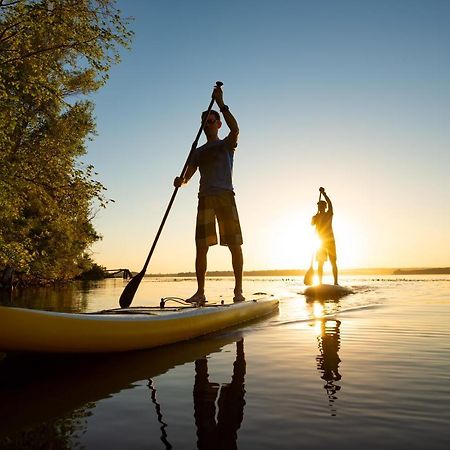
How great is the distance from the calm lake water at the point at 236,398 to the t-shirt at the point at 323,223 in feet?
33.9

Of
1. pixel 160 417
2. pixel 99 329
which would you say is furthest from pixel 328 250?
pixel 160 417

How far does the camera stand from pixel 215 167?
7387 millimetres

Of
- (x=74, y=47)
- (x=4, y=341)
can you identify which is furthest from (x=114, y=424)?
(x=74, y=47)

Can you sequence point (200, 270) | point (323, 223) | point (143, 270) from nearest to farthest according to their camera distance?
point (143, 270) → point (200, 270) → point (323, 223)

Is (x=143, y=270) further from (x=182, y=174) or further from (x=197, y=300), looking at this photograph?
(x=182, y=174)

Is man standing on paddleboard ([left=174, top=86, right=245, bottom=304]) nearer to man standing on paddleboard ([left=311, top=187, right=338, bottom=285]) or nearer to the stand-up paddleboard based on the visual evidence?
the stand-up paddleboard

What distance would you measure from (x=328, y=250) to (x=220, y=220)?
940 cm

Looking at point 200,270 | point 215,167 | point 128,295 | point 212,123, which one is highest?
point 212,123

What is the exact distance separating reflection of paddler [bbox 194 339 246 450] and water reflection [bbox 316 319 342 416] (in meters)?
0.60

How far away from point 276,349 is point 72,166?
13.9 metres

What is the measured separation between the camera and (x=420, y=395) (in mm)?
2973

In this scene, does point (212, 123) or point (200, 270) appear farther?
point (212, 123)

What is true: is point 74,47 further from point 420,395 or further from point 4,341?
point 420,395

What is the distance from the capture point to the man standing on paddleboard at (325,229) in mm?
15328
